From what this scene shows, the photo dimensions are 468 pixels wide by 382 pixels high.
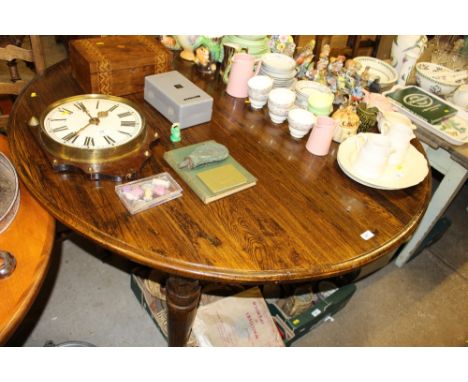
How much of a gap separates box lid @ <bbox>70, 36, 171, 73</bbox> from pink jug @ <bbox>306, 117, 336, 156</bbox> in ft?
2.13

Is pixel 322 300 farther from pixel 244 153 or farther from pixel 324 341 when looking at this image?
pixel 244 153

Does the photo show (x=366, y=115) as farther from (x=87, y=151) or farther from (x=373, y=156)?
(x=87, y=151)

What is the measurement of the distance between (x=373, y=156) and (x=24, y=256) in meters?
A: 1.05

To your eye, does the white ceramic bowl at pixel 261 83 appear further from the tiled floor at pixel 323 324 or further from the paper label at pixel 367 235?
the tiled floor at pixel 323 324

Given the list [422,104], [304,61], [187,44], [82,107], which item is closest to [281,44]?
[304,61]

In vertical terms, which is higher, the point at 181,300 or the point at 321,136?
the point at 321,136

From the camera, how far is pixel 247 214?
1.14 metres

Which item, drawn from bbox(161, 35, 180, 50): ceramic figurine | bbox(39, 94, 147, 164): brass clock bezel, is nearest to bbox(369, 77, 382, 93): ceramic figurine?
bbox(161, 35, 180, 50): ceramic figurine

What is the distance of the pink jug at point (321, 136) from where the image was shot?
1369mm

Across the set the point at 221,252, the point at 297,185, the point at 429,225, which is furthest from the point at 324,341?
the point at 221,252

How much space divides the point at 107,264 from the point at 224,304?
74 cm

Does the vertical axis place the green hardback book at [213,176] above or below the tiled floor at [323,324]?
above

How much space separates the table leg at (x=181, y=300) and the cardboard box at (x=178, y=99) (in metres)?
0.57

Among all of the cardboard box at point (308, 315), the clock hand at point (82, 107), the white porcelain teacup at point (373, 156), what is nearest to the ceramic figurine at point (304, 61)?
the white porcelain teacup at point (373, 156)
